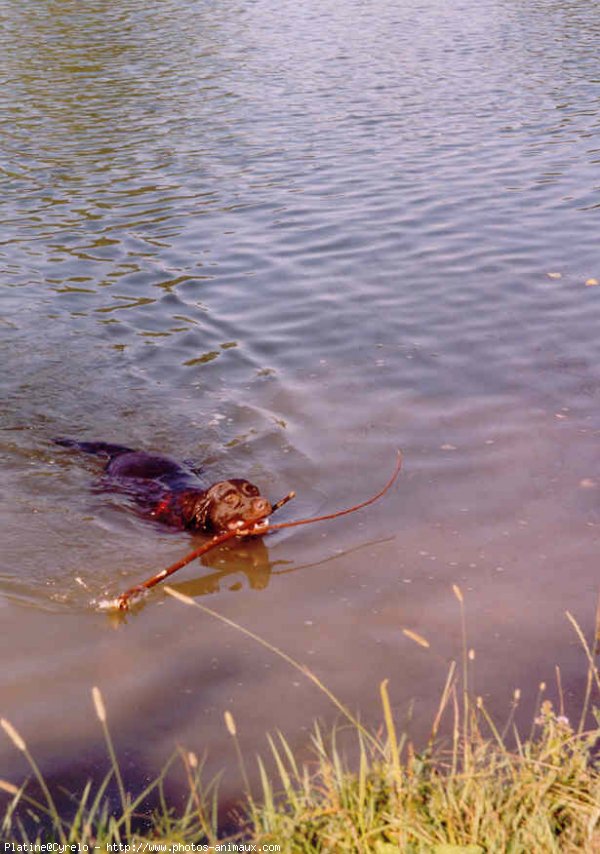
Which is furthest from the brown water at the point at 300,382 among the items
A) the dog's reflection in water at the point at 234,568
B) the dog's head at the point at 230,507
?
the dog's head at the point at 230,507

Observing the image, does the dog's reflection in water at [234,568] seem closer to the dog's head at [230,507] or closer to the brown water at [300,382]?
the brown water at [300,382]

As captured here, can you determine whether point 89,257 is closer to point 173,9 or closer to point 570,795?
point 570,795

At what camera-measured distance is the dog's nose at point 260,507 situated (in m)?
5.30

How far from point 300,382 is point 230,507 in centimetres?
227

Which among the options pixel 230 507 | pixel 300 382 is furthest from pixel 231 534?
pixel 300 382

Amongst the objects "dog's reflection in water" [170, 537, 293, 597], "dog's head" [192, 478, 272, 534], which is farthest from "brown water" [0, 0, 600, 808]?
"dog's head" [192, 478, 272, 534]

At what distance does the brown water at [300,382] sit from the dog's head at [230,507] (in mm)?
181

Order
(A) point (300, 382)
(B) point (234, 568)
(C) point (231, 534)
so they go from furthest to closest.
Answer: (A) point (300, 382), (B) point (234, 568), (C) point (231, 534)

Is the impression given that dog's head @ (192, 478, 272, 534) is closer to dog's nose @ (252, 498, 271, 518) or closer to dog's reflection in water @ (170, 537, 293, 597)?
dog's nose @ (252, 498, 271, 518)

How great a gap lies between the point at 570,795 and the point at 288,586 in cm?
234

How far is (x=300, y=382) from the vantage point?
7.46m

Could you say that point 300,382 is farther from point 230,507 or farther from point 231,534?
point 231,534

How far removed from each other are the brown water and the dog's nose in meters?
0.22

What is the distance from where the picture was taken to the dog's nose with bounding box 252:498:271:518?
17.4 ft
